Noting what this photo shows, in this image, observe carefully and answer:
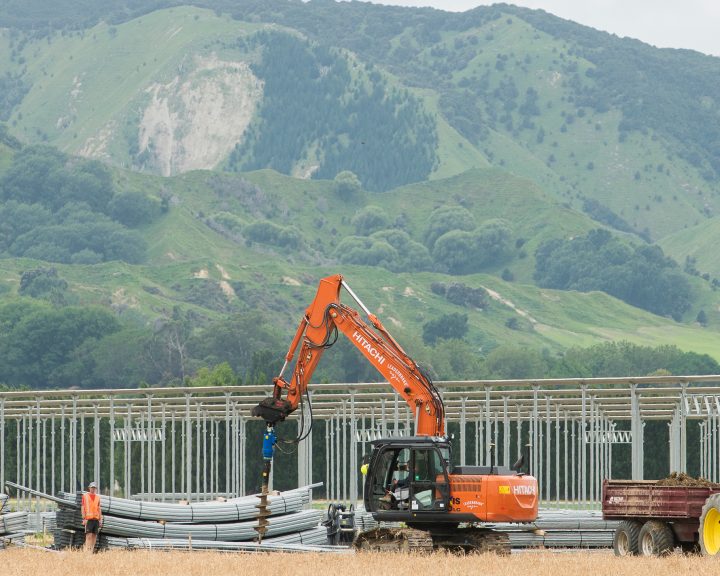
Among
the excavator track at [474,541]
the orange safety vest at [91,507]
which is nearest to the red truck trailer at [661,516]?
the excavator track at [474,541]

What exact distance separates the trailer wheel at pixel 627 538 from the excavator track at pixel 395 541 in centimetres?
299

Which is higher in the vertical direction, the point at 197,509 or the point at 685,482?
the point at 685,482

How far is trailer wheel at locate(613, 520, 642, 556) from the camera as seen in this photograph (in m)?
24.4

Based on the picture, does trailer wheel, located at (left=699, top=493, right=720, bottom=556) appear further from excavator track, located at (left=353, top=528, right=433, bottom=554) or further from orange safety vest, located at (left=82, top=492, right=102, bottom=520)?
orange safety vest, located at (left=82, top=492, right=102, bottom=520)

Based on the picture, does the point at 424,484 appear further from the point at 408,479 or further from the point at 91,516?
the point at 91,516

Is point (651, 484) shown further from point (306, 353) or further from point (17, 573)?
point (17, 573)

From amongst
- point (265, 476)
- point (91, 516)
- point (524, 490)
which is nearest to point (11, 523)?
point (91, 516)

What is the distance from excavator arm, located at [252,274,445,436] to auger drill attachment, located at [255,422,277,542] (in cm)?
30

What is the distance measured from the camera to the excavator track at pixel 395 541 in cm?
2392

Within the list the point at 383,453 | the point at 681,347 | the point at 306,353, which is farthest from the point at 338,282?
the point at 681,347

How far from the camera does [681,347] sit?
7530 inches

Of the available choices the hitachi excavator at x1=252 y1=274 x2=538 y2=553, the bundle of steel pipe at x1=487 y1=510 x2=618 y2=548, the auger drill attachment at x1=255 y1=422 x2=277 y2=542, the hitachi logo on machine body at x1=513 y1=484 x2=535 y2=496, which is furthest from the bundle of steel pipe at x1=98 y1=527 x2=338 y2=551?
the hitachi logo on machine body at x1=513 y1=484 x2=535 y2=496

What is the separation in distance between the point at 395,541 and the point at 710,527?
15.7 ft

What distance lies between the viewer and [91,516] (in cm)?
2498
